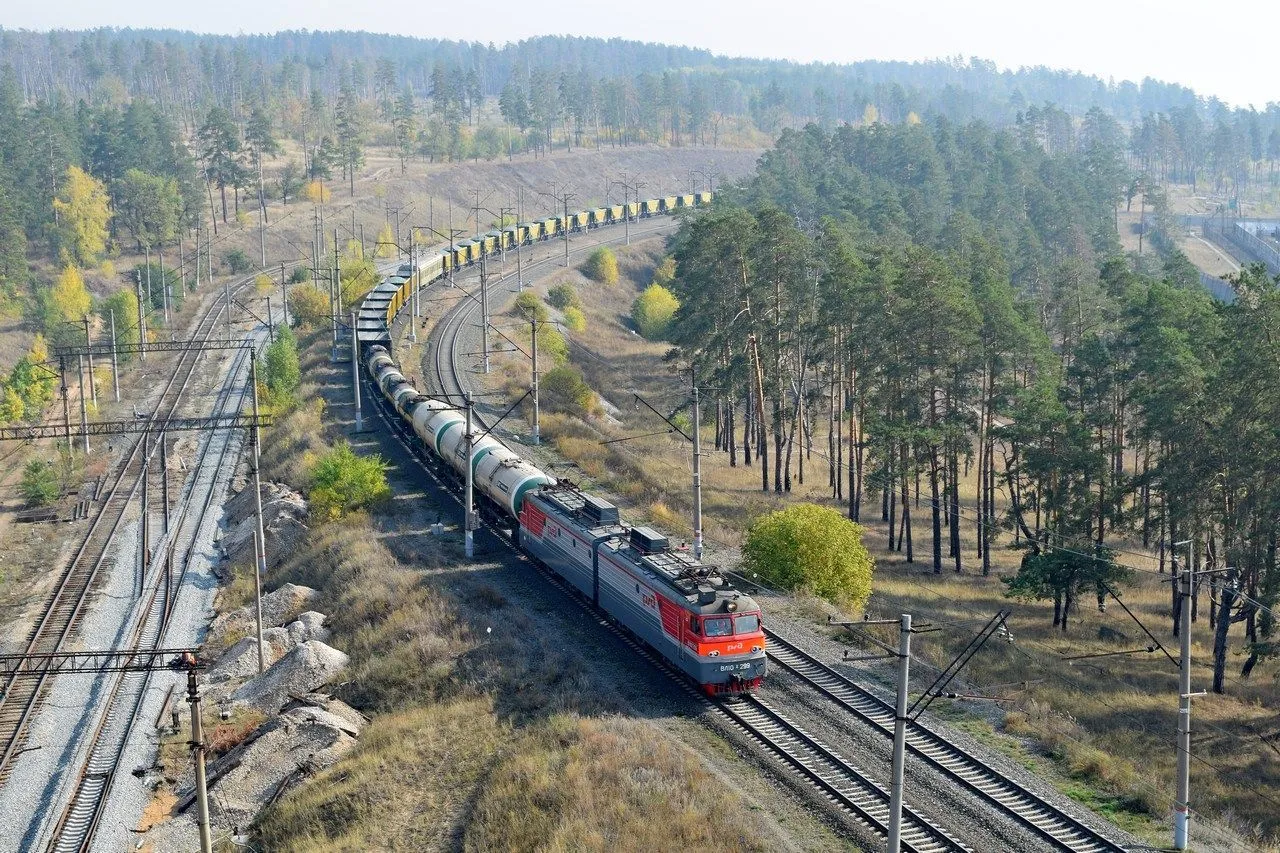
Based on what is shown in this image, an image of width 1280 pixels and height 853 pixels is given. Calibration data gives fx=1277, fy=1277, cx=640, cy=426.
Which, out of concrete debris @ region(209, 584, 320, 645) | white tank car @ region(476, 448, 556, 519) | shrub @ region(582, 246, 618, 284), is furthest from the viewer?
shrub @ region(582, 246, 618, 284)

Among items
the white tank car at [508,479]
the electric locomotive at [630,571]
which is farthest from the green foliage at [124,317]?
the white tank car at [508,479]

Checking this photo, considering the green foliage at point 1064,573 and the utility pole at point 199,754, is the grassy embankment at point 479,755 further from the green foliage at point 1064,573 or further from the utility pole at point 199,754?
the green foliage at point 1064,573

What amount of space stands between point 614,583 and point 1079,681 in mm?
17427

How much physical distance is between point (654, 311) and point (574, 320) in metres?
11.0

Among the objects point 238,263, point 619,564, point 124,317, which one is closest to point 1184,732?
point 619,564

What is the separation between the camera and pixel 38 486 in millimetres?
69562

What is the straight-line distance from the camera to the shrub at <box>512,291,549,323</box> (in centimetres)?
10667

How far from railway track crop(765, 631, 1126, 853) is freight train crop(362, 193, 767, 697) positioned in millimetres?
2647

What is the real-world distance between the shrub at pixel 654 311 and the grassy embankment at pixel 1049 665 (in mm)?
30169

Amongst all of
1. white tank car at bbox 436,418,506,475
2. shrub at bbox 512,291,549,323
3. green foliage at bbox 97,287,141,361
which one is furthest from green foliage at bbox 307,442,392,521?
green foliage at bbox 97,287,141,361

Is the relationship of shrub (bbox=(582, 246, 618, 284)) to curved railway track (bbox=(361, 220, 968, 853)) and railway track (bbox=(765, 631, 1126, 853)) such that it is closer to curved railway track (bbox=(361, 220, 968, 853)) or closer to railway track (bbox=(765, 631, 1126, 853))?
curved railway track (bbox=(361, 220, 968, 853))

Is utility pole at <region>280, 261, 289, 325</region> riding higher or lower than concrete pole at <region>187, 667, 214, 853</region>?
higher

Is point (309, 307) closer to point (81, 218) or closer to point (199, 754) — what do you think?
point (81, 218)

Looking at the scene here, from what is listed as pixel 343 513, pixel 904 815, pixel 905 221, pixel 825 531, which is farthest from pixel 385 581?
pixel 905 221
